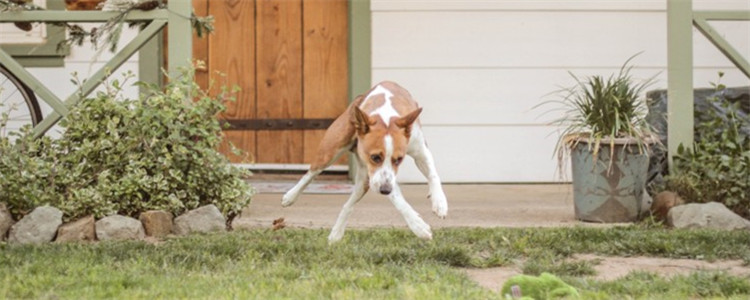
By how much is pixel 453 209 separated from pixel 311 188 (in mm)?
1466

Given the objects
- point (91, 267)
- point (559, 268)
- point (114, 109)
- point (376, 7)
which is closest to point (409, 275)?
point (559, 268)

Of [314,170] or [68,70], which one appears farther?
[68,70]

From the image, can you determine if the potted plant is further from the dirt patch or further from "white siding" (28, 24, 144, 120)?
"white siding" (28, 24, 144, 120)

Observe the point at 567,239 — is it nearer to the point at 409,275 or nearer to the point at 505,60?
the point at 409,275

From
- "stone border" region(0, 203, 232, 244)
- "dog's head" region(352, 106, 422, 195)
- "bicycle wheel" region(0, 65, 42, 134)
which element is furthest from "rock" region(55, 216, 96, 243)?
"bicycle wheel" region(0, 65, 42, 134)

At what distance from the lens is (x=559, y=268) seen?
4.74 m

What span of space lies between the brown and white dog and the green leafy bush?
73 centimetres

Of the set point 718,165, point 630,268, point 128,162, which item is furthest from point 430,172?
point 718,165

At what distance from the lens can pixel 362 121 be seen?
508 cm

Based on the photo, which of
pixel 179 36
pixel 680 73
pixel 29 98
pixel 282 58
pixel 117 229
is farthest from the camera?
pixel 282 58

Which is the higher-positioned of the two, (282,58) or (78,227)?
(282,58)

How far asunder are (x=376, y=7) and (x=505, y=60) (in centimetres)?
106

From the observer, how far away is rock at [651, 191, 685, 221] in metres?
6.46

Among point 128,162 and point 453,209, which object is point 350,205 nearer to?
point 128,162
